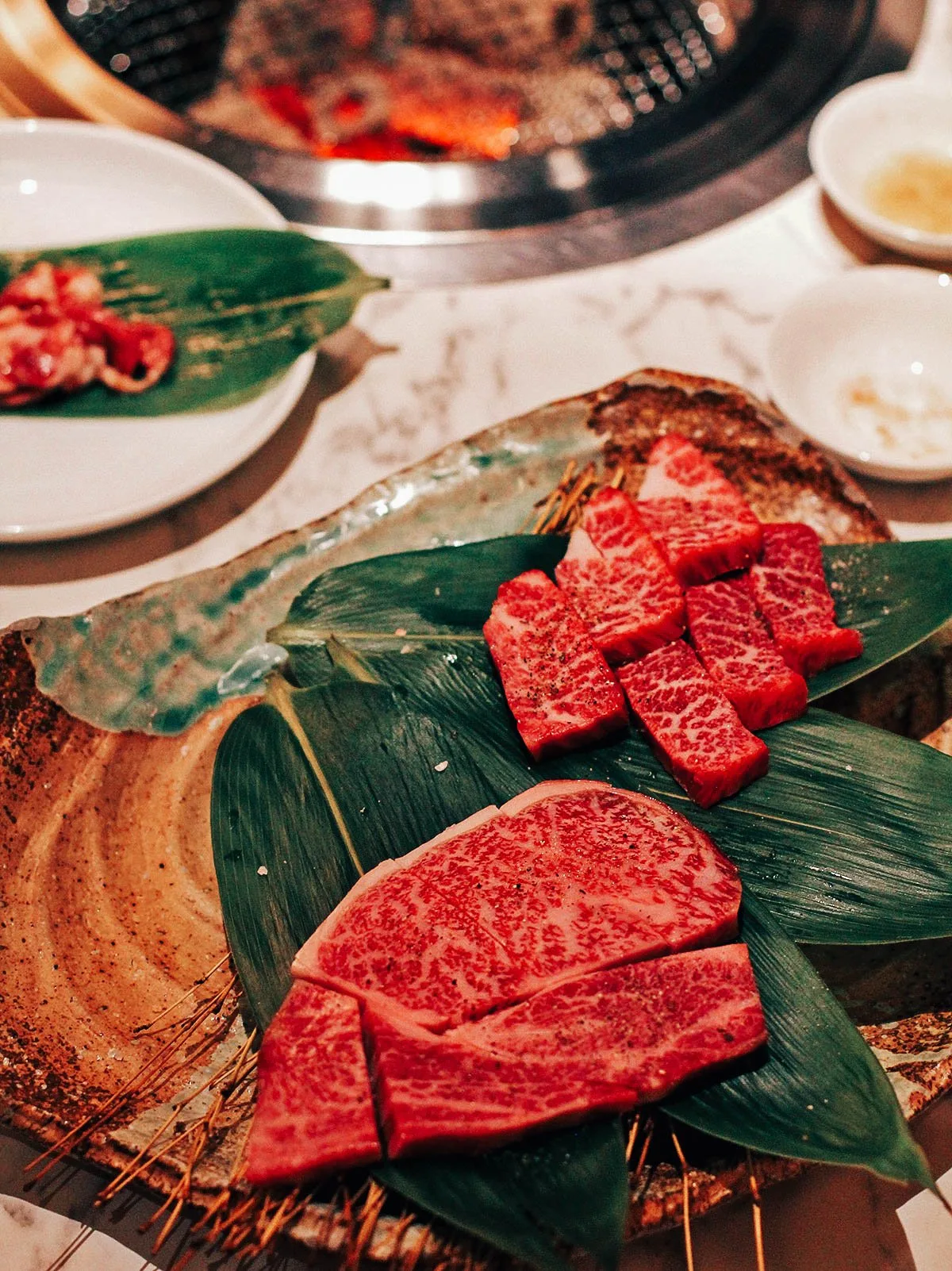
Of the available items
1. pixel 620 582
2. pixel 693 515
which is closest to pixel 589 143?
pixel 693 515

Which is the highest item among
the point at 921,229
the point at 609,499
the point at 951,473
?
the point at 609,499

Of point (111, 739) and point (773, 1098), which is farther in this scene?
point (111, 739)

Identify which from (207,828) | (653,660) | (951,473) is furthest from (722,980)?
(951,473)

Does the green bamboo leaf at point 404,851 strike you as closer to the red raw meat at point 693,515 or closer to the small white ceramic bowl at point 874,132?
the red raw meat at point 693,515

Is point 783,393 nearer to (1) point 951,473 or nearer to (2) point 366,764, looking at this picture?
(1) point 951,473

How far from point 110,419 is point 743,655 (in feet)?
5.84

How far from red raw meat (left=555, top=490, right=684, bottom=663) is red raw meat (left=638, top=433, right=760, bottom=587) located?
52mm

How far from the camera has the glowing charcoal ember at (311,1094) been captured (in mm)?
1564

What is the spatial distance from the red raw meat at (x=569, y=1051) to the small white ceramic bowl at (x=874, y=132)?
244cm

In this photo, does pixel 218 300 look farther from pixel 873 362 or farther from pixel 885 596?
pixel 885 596

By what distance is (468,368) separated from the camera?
3.09m

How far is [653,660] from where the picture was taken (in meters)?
2.17

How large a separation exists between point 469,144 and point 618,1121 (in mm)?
3528

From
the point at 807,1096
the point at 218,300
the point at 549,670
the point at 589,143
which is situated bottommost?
the point at 807,1096
